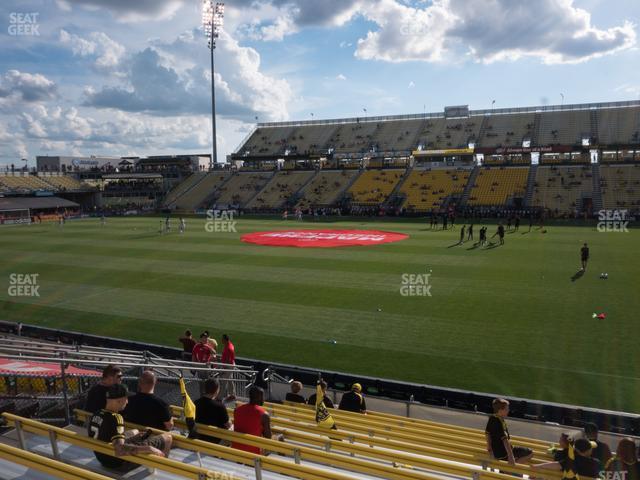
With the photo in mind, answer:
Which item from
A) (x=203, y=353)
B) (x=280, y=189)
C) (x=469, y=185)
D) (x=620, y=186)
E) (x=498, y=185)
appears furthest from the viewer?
(x=280, y=189)

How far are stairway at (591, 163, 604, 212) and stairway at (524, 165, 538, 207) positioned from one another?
19.8 feet

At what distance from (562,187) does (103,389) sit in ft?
186

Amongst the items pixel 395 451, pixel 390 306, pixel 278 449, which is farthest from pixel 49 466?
pixel 390 306

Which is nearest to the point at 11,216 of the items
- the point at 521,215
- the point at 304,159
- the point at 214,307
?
the point at 304,159

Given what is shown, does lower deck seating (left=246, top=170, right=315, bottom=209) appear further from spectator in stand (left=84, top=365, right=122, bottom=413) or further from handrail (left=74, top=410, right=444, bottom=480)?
handrail (left=74, top=410, right=444, bottom=480)

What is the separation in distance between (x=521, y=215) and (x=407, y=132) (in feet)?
93.3

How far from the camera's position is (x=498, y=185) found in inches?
2216

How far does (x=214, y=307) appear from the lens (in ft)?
63.0

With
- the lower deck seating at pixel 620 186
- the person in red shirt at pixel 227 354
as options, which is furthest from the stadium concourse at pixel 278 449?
the lower deck seating at pixel 620 186

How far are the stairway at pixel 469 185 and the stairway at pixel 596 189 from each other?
1284 centimetres

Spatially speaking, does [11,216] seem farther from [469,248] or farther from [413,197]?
[469,248]

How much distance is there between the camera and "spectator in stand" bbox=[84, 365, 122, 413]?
5.29 m

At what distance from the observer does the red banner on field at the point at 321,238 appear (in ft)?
114

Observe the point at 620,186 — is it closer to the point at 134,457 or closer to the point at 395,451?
the point at 395,451
